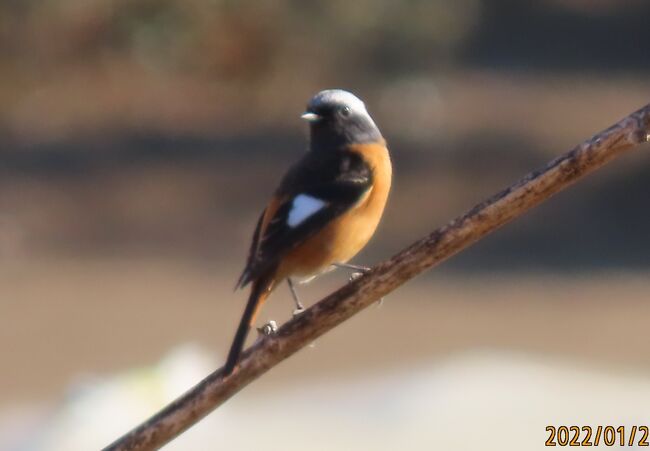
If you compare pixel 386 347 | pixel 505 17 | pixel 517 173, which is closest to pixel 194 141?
pixel 517 173

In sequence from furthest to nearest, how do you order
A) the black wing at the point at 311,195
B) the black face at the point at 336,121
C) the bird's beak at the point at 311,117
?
the black face at the point at 336,121 → the bird's beak at the point at 311,117 → the black wing at the point at 311,195

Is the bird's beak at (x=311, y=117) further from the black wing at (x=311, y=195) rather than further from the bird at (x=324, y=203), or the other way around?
the black wing at (x=311, y=195)

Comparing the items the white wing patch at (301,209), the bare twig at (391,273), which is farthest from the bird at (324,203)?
the bare twig at (391,273)

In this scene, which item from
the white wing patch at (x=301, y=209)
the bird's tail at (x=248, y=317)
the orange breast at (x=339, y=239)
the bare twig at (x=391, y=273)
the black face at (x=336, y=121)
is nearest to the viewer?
the bare twig at (x=391, y=273)

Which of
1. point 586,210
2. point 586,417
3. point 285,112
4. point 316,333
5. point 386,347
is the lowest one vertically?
point 316,333

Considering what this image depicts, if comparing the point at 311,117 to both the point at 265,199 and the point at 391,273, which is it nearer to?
the point at 391,273

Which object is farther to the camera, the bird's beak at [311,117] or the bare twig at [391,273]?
the bird's beak at [311,117]

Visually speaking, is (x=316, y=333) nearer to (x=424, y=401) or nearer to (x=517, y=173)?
(x=424, y=401)

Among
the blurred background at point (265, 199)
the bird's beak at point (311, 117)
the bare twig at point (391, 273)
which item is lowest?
the bare twig at point (391, 273)

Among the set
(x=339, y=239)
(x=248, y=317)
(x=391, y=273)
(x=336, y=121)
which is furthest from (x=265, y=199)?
(x=391, y=273)
